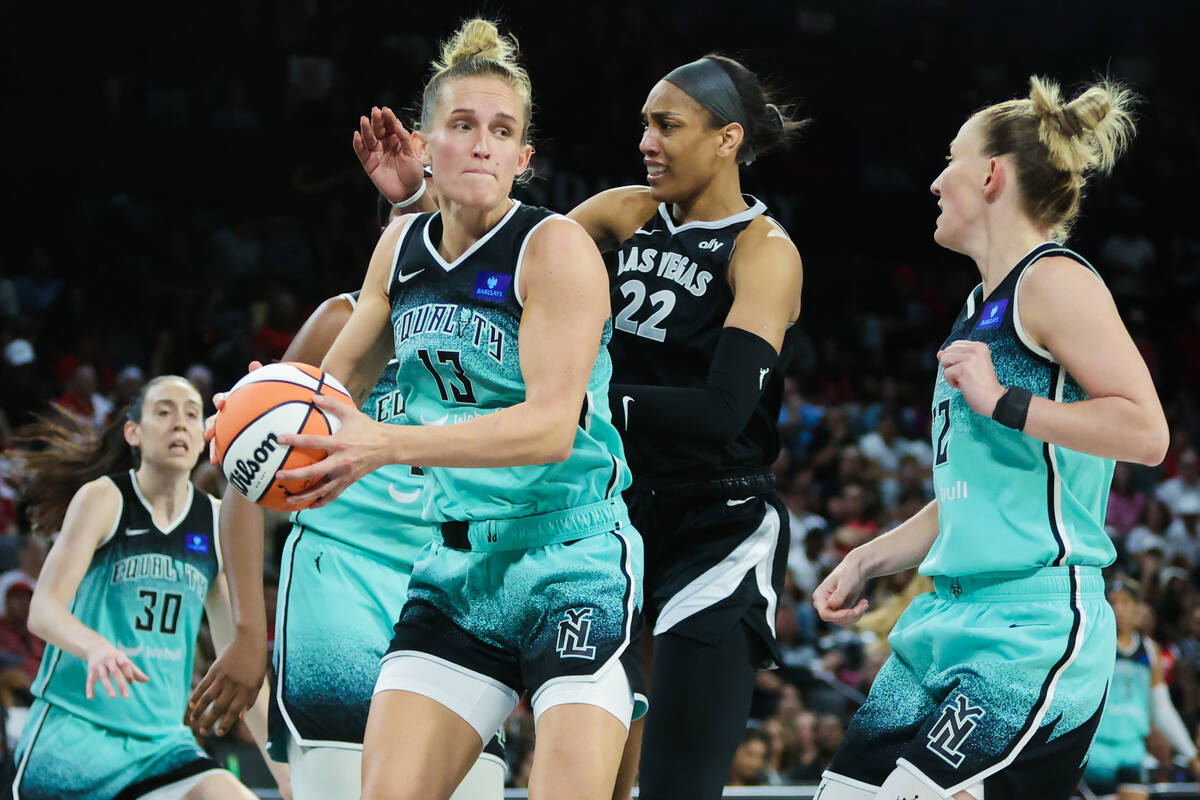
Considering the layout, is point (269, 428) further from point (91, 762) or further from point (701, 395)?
point (91, 762)

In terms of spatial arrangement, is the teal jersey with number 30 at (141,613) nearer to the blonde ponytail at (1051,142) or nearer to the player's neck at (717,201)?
the player's neck at (717,201)

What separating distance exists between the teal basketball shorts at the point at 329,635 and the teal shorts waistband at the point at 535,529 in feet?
3.05

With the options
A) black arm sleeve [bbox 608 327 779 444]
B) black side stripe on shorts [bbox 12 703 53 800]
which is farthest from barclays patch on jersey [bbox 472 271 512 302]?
black side stripe on shorts [bbox 12 703 53 800]

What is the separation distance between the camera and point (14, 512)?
8789 millimetres

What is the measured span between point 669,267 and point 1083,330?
1216 mm

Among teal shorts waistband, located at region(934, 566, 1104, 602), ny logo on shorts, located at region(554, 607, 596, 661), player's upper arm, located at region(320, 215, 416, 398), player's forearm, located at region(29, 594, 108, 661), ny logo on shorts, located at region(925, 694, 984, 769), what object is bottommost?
player's forearm, located at region(29, 594, 108, 661)

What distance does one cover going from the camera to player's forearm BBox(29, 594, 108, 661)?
4.43 metres

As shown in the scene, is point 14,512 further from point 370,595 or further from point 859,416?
point 859,416

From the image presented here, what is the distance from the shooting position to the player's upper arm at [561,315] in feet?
8.93

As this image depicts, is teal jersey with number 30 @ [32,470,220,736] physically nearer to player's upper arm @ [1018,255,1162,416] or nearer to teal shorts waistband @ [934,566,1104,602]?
teal shorts waistband @ [934,566,1104,602]

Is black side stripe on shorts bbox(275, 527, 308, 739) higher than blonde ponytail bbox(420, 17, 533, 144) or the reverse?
the reverse

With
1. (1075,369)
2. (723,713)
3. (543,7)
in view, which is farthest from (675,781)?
(543,7)

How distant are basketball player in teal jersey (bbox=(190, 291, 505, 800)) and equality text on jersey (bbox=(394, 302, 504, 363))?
0.77 meters

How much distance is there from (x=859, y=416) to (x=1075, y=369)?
10.0 meters
